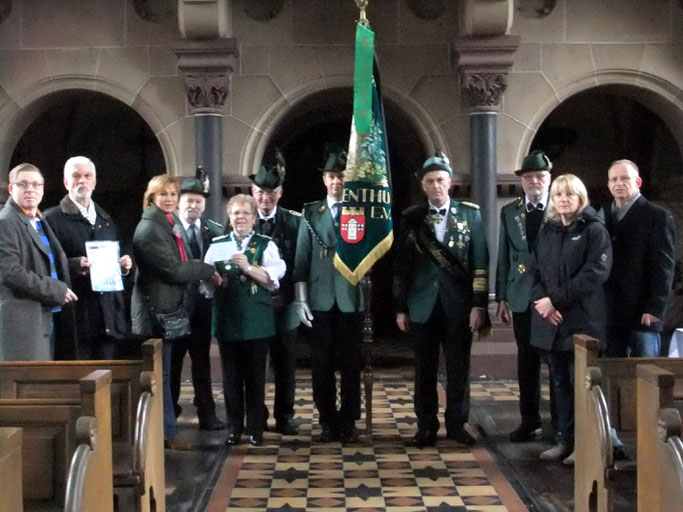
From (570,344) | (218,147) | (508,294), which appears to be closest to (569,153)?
(218,147)

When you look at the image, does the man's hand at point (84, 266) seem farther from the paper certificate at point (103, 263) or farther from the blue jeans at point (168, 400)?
the blue jeans at point (168, 400)

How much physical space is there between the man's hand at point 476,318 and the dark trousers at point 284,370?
1.19 m

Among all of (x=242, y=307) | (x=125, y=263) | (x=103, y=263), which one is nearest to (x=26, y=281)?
(x=103, y=263)

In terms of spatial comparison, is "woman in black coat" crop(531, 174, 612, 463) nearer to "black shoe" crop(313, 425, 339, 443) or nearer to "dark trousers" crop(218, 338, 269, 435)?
"black shoe" crop(313, 425, 339, 443)

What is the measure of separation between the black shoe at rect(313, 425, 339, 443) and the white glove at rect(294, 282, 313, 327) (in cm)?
67

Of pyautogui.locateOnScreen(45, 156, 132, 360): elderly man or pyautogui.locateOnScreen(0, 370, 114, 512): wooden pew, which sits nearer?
pyautogui.locateOnScreen(0, 370, 114, 512): wooden pew

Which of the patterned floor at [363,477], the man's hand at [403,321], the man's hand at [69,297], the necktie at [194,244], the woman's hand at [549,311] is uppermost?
the necktie at [194,244]

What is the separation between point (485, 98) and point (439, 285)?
3.15 meters

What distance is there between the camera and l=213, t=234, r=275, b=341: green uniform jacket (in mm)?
5363

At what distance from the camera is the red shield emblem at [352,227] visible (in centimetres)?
530

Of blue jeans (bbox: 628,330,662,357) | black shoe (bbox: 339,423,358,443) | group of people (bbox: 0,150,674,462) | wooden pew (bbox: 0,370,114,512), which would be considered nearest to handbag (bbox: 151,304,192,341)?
group of people (bbox: 0,150,674,462)

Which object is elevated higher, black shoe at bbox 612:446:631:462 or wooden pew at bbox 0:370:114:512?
wooden pew at bbox 0:370:114:512

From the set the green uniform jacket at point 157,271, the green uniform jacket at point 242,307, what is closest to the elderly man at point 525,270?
the green uniform jacket at point 242,307

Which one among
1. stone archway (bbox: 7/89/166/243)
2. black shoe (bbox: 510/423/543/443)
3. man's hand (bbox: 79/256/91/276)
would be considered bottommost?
black shoe (bbox: 510/423/543/443)
